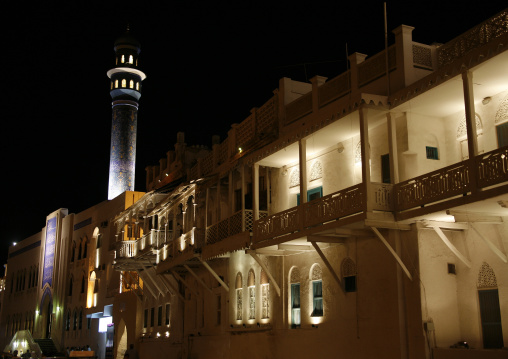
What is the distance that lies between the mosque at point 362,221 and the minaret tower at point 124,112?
943 inches

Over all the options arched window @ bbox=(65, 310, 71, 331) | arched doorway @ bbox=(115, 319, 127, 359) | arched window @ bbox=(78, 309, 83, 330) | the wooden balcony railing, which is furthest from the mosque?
arched window @ bbox=(65, 310, 71, 331)

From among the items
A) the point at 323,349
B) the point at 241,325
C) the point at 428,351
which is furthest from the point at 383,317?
the point at 241,325

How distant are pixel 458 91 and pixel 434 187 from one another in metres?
2.42

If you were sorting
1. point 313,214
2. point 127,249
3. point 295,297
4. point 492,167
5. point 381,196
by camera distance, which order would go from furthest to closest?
point 127,249, point 295,297, point 313,214, point 381,196, point 492,167

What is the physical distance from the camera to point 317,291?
17391 millimetres

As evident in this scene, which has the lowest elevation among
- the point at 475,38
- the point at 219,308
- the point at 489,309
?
the point at 489,309

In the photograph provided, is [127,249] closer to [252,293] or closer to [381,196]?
[252,293]

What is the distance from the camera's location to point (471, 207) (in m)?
11.8

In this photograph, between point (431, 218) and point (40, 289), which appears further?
point (40, 289)

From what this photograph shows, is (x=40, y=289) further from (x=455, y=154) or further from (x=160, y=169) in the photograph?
(x=455, y=154)

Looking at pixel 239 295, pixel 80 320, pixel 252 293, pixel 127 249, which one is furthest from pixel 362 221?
pixel 80 320

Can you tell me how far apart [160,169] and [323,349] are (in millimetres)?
19895

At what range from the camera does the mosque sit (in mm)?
12578

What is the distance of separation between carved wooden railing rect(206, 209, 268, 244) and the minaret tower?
3000cm
